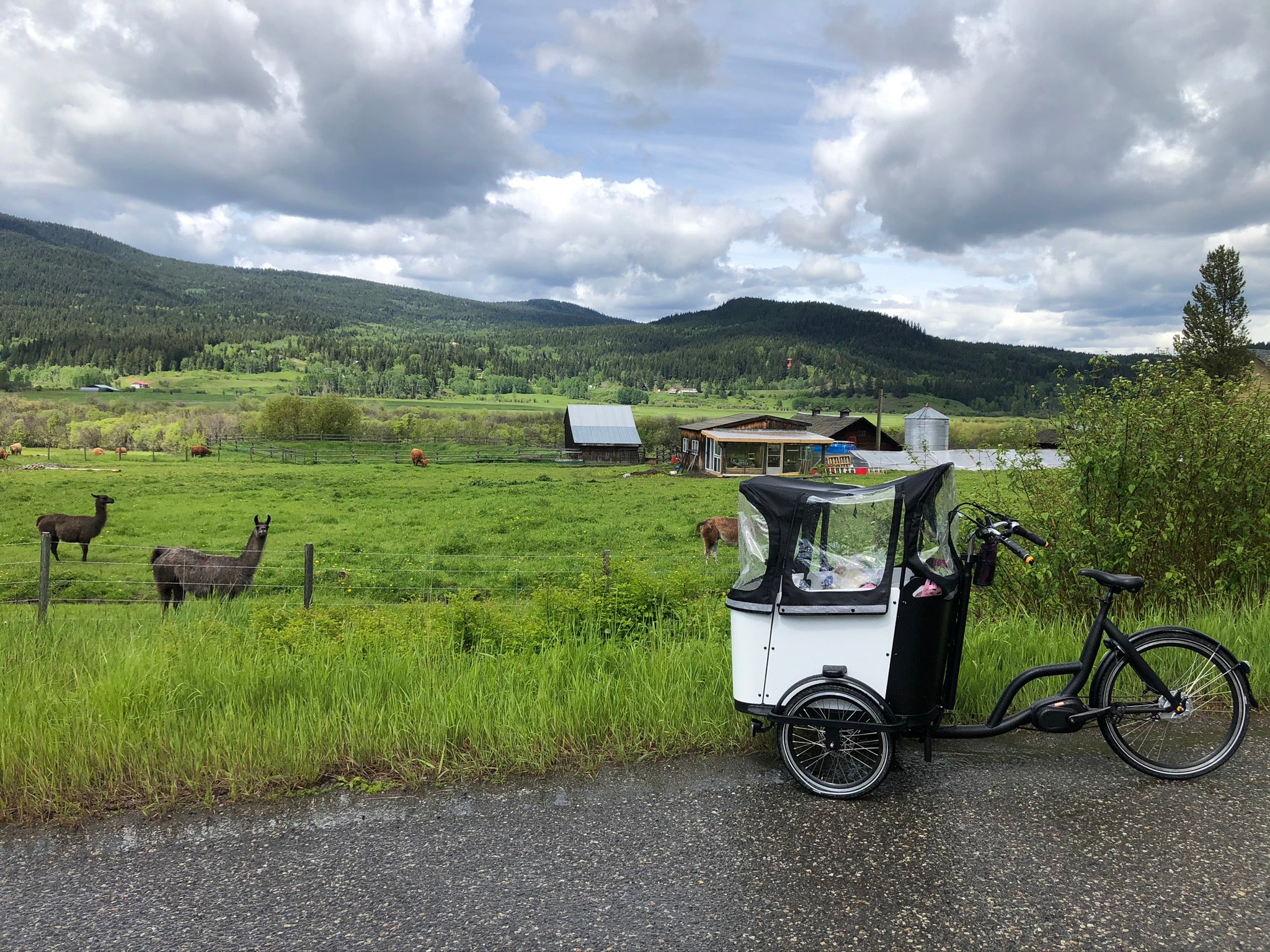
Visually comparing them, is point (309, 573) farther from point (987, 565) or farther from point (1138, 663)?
point (1138, 663)

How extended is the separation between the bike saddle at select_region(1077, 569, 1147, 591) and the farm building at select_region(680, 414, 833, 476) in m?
45.2

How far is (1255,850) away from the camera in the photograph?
3164mm

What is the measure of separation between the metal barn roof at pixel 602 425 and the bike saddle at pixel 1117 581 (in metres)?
63.0

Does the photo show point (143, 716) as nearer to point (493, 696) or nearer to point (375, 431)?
point (493, 696)

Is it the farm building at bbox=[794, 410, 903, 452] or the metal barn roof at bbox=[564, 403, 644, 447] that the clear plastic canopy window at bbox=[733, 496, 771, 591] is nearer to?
the metal barn roof at bbox=[564, 403, 644, 447]

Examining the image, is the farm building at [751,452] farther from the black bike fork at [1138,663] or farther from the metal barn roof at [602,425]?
the black bike fork at [1138,663]

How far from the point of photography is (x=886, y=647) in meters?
3.71

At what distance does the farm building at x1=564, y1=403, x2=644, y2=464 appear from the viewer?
67125 millimetres

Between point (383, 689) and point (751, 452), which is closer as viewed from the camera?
point (383, 689)

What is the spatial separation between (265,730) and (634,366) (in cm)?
17661

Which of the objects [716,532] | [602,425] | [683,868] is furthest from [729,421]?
[683,868]

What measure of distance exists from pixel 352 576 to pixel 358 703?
36.7 ft

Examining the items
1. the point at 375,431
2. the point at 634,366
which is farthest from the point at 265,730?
the point at 634,366

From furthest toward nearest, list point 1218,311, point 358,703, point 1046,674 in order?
point 1218,311 < point 358,703 < point 1046,674
